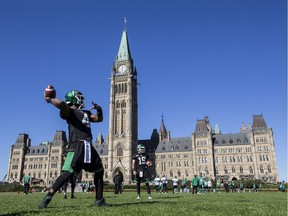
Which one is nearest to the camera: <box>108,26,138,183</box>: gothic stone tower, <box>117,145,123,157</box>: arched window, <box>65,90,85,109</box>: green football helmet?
<box>65,90,85,109</box>: green football helmet

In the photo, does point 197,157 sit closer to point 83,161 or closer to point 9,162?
point 9,162

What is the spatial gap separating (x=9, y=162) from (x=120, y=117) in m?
47.3

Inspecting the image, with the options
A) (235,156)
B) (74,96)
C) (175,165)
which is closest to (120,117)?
(175,165)

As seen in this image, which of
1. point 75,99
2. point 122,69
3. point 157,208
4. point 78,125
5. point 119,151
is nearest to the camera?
point 157,208

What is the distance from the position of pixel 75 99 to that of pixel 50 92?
1.21 m

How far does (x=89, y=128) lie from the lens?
684 cm

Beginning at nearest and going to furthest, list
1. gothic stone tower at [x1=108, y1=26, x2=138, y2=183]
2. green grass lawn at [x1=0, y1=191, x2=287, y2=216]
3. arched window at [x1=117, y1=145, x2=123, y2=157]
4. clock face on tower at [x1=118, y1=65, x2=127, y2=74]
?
green grass lawn at [x1=0, y1=191, x2=287, y2=216] → gothic stone tower at [x1=108, y1=26, x2=138, y2=183] → arched window at [x1=117, y1=145, x2=123, y2=157] → clock face on tower at [x1=118, y1=65, x2=127, y2=74]

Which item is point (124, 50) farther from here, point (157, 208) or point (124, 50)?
point (157, 208)

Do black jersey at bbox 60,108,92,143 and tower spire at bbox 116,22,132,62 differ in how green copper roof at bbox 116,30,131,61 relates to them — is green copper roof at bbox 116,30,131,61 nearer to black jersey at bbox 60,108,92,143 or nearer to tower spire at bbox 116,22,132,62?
tower spire at bbox 116,22,132,62

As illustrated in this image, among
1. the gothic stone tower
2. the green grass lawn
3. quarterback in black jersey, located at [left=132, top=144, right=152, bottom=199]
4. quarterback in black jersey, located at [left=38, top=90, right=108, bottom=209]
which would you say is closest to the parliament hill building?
the gothic stone tower

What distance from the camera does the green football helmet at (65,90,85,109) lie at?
6.98 meters

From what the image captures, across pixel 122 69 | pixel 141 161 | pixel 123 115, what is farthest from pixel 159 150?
pixel 141 161

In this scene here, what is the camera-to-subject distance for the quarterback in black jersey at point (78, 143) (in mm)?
6174

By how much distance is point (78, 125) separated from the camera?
263 inches
